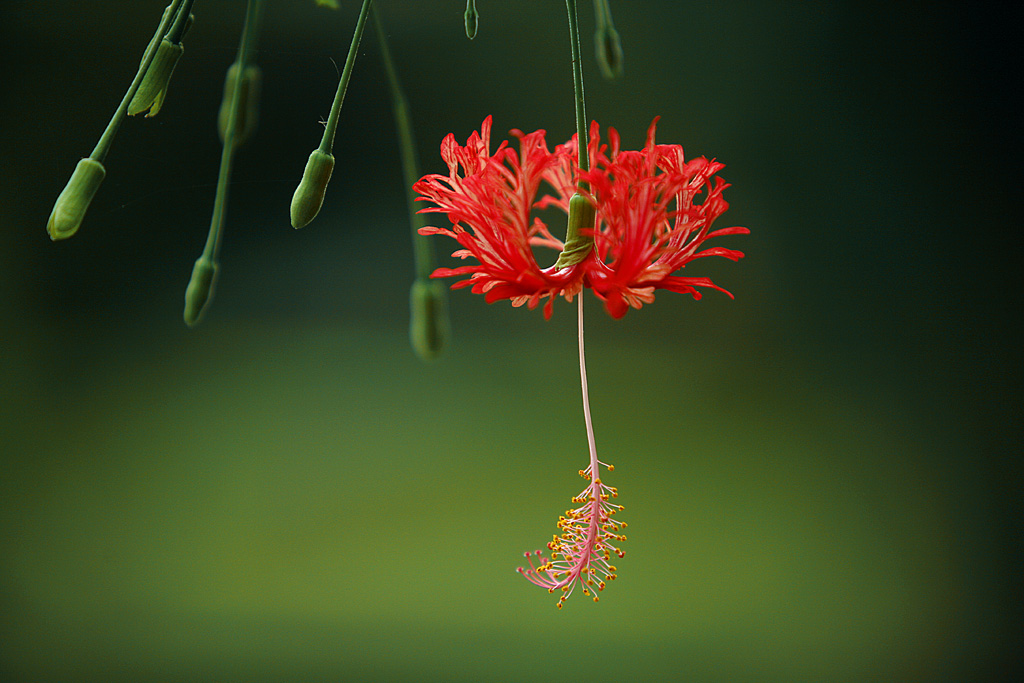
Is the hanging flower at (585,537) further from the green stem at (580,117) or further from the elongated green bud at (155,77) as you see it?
the elongated green bud at (155,77)

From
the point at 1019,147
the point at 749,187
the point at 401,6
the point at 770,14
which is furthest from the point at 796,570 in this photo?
the point at 401,6

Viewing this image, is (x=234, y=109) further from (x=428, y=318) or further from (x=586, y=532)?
(x=586, y=532)

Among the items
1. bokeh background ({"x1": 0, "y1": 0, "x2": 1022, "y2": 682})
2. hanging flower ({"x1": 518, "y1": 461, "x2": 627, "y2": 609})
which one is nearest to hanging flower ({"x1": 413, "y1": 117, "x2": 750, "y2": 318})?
hanging flower ({"x1": 518, "y1": 461, "x2": 627, "y2": 609})

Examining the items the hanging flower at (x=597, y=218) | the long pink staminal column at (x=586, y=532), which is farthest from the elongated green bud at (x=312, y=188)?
the long pink staminal column at (x=586, y=532)

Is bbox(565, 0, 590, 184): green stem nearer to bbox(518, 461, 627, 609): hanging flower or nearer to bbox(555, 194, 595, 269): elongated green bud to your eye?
bbox(555, 194, 595, 269): elongated green bud

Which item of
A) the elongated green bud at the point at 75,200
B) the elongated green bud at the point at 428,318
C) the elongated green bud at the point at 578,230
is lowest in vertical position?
the elongated green bud at the point at 428,318

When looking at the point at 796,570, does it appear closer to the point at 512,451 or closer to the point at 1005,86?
the point at 512,451

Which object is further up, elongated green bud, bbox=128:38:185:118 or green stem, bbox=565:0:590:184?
elongated green bud, bbox=128:38:185:118
